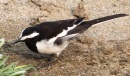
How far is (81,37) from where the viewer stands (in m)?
6.69

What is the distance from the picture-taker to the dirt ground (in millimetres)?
5941

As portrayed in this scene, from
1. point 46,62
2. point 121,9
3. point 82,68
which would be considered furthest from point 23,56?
point 121,9

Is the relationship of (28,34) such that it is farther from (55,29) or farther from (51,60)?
(51,60)

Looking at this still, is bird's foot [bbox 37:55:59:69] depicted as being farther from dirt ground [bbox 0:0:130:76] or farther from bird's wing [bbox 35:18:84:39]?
bird's wing [bbox 35:18:84:39]

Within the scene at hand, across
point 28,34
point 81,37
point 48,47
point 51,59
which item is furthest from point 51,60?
point 81,37

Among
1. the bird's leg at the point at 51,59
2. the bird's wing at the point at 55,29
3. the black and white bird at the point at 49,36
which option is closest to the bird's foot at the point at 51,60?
the bird's leg at the point at 51,59

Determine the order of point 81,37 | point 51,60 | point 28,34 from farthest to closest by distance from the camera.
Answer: point 81,37, point 51,60, point 28,34

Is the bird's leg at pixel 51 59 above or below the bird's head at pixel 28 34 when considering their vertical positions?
below

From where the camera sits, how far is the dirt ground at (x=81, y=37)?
594 cm

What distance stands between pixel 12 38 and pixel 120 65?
159 cm

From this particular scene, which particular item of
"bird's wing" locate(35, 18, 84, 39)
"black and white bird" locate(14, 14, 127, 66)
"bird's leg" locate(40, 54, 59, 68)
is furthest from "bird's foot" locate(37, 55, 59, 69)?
"bird's wing" locate(35, 18, 84, 39)

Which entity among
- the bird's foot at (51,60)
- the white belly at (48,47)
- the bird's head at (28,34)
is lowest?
the bird's foot at (51,60)

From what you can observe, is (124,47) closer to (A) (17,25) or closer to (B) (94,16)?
(B) (94,16)

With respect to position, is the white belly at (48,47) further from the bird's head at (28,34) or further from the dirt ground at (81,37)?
the dirt ground at (81,37)
